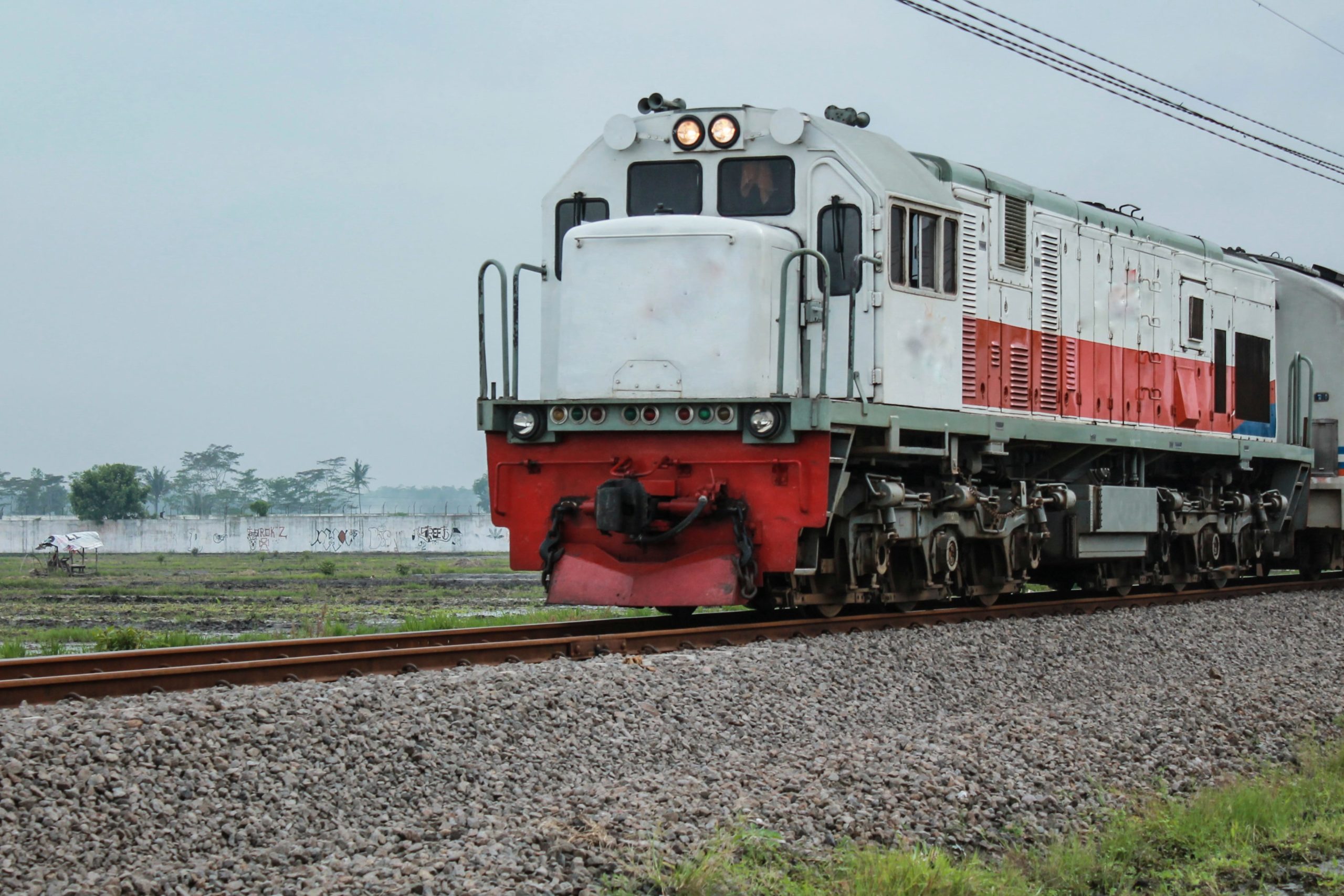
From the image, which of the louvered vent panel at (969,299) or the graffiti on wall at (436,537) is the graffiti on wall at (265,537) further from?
the louvered vent panel at (969,299)

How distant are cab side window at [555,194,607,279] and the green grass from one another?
6.20 m

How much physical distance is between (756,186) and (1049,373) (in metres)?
3.76

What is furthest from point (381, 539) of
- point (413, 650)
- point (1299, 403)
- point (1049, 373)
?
point (413, 650)

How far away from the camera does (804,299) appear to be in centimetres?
991

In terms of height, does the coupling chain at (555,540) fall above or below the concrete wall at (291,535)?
above

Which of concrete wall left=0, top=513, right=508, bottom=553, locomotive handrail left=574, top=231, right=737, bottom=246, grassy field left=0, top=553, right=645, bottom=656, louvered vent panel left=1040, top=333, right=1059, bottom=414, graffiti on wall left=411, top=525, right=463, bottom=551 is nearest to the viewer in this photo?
locomotive handrail left=574, top=231, right=737, bottom=246

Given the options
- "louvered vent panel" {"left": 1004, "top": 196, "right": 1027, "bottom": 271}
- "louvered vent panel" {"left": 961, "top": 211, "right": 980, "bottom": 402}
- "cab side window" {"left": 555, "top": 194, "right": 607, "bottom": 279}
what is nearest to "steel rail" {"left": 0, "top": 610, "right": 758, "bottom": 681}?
"louvered vent panel" {"left": 961, "top": 211, "right": 980, "bottom": 402}

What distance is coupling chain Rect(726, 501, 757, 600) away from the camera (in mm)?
9266

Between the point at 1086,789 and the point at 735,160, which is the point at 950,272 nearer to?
the point at 735,160

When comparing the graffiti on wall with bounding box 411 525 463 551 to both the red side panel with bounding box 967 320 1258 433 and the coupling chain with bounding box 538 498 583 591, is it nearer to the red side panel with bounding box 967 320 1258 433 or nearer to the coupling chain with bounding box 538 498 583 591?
the red side panel with bounding box 967 320 1258 433

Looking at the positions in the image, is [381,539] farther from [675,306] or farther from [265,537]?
[675,306]

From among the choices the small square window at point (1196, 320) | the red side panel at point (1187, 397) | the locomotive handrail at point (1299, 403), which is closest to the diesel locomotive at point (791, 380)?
the red side panel at point (1187, 397)

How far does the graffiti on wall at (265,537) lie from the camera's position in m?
59.1

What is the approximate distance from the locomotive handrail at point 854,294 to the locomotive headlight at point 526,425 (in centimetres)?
215
